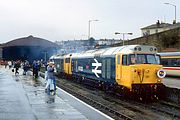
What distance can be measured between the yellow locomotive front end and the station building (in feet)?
161

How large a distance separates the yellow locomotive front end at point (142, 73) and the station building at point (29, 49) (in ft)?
161

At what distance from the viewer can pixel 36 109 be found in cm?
1412

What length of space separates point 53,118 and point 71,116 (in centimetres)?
86

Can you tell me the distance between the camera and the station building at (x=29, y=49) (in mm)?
71000

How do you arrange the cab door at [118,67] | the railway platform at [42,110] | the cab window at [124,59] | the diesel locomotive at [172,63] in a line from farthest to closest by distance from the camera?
the diesel locomotive at [172,63] < the cab door at [118,67] < the cab window at [124,59] < the railway platform at [42,110]

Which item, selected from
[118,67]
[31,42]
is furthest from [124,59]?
[31,42]

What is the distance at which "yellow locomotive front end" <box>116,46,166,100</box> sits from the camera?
745 inches

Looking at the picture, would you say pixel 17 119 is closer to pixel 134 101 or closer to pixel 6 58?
pixel 134 101

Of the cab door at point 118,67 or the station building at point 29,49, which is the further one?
the station building at point 29,49

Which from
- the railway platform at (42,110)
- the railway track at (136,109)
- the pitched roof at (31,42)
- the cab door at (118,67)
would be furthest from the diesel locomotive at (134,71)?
the pitched roof at (31,42)

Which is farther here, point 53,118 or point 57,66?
point 57,66

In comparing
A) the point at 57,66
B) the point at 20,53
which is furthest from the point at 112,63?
the point at 20,53

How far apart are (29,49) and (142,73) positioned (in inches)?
2361

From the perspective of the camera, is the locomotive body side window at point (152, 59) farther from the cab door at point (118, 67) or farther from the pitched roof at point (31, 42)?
the pitched roof at point (31, 42)
